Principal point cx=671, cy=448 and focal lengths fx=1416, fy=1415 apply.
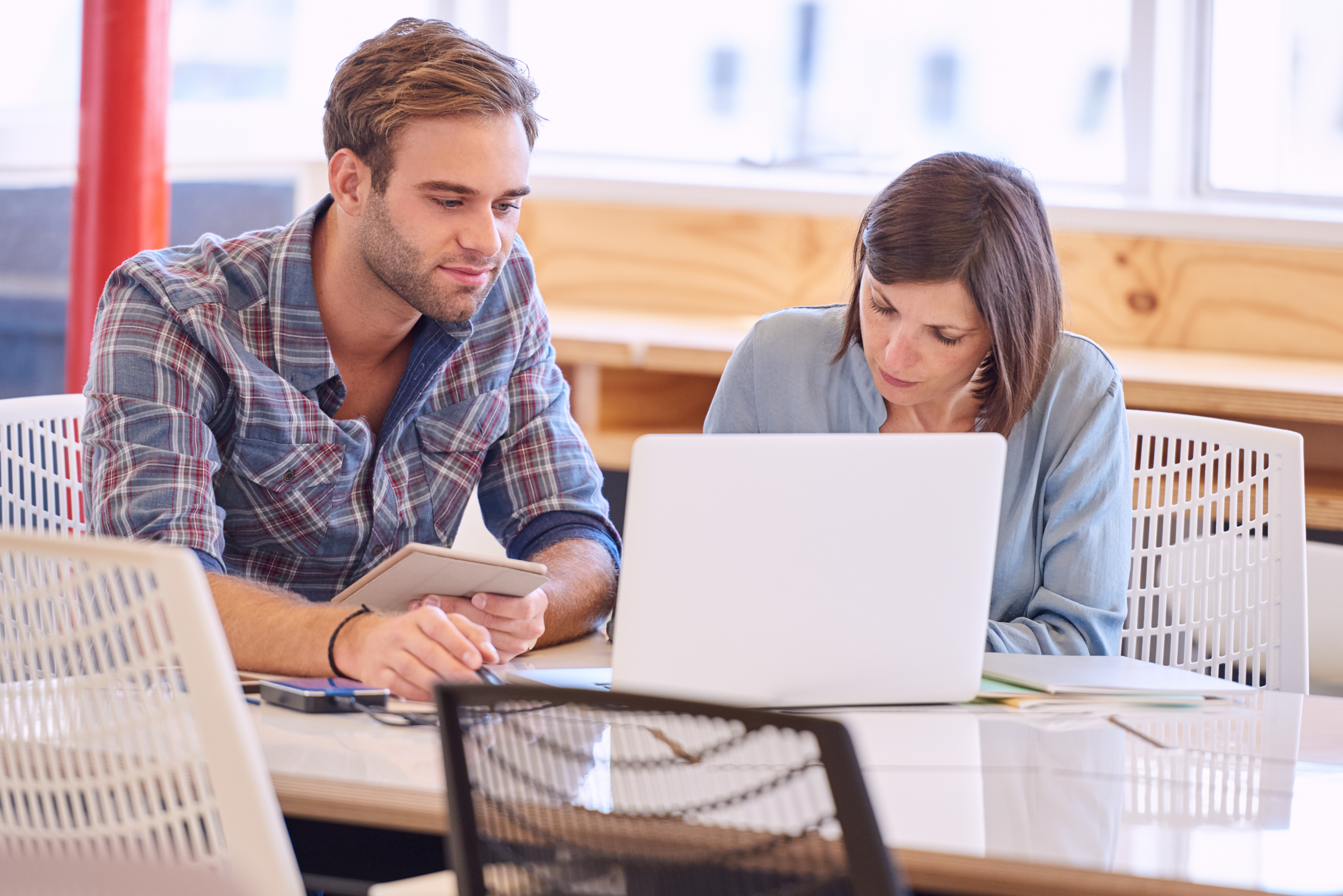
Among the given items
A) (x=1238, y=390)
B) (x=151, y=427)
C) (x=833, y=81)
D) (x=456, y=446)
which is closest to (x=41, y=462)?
(x=151, y=427)

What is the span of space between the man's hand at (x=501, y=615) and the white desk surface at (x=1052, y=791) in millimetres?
190

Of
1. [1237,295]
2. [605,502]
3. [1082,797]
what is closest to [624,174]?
[1237,295]

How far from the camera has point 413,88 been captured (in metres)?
1.56

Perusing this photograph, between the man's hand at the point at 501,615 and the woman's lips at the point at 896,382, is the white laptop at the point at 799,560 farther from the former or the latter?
the woman's lips at the point at 896,382

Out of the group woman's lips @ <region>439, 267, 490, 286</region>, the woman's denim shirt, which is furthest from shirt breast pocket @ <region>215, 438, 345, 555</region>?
the woman's denim shirt

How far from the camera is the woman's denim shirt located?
153cm

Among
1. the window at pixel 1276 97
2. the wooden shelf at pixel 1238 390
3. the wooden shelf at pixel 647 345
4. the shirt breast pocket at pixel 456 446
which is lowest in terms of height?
the shirt breast pocket at pixel 456 446

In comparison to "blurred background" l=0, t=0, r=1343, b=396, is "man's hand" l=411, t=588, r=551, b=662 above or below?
below

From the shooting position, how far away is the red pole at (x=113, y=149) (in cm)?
238

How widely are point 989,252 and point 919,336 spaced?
0.12 m

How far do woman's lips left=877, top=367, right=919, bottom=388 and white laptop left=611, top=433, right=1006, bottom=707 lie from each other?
0.45 metres

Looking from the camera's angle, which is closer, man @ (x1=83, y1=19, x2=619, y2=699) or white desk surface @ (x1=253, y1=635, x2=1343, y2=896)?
white desk surface @ (x1=253, y1=635, x2=1343, y2=896)

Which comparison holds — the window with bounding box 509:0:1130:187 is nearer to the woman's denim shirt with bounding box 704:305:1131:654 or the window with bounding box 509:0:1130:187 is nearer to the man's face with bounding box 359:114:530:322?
the woman's denim shirt with bounding box 704:305:1131:654

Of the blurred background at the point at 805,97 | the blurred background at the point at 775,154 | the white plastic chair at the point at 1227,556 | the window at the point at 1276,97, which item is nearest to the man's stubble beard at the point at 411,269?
the white plastic chair at the point at 1227,556
